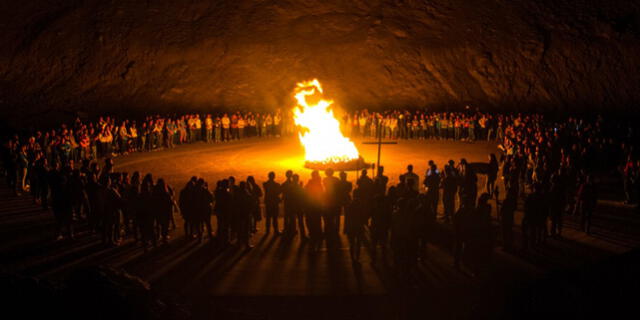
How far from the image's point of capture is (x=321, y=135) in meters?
21.9

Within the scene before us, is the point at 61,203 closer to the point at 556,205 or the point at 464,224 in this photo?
the point at 464,224

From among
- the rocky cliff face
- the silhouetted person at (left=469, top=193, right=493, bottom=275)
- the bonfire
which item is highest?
the rocky cliff face

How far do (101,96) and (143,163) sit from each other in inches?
277

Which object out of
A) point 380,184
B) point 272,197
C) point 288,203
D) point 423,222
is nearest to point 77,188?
point 272,197

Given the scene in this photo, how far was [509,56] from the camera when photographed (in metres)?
28.5

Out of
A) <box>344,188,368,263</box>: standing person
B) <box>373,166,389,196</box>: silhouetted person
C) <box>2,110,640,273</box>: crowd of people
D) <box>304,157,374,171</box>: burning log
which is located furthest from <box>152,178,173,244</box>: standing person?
<box>304,157,374,171</box>: burning log

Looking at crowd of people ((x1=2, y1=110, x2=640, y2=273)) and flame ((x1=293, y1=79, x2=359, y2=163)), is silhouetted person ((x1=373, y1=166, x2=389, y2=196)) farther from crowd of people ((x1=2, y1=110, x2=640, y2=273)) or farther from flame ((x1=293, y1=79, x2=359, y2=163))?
flame ((x1=293, y1=79, x2=359, y2=163))

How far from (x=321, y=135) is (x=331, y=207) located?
1126 cm

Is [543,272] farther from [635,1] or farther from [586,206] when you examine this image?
[635,1]

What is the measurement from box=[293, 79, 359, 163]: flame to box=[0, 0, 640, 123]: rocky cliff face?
6212 mm

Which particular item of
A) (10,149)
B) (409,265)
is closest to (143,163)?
(10,149)

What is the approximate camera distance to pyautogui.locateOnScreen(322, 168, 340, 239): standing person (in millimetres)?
10805

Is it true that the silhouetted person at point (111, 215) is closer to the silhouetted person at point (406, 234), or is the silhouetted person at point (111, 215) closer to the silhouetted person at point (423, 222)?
the silhouetted person at point (406, 234)

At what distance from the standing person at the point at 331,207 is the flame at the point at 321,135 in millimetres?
9611
